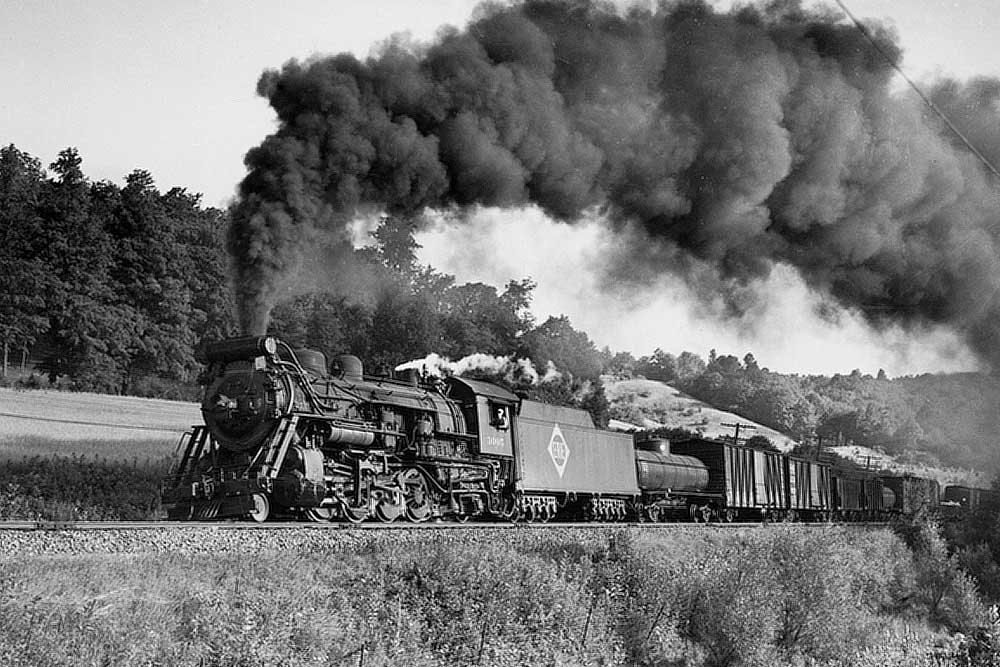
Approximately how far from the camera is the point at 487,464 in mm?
21141

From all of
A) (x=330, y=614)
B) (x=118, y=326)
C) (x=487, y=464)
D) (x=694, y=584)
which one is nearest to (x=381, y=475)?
(x=487, y=464)

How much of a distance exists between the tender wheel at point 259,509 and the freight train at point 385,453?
0.07ft

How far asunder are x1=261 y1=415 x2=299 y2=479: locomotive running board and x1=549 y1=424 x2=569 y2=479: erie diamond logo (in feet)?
28.7

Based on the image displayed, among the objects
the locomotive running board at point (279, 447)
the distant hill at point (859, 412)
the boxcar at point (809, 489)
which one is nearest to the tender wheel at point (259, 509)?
the locomotive running board at point (279, 447)

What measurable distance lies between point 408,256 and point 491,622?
4529 cm

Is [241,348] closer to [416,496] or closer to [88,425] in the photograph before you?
[416,496]

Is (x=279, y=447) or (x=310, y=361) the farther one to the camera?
(x=310, y=361)

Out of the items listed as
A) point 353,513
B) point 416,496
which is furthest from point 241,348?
point 416,496

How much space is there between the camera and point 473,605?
49.8ft

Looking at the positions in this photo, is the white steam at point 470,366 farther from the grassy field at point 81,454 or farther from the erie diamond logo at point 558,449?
the grassy field at point 81,454

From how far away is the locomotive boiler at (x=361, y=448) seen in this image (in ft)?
53.8

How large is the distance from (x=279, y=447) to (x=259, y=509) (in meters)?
1.12

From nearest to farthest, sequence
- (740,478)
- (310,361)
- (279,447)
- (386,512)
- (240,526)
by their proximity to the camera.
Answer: (240,526) < (279,447) < (310,361) < (386,512) < (740,478)

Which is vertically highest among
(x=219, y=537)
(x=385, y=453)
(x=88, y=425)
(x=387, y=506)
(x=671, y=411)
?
(x=671, y=411)
